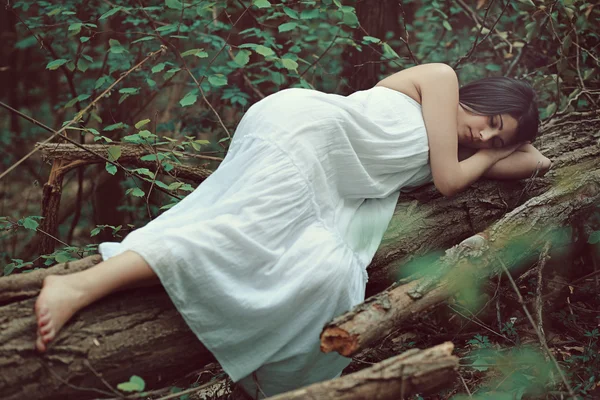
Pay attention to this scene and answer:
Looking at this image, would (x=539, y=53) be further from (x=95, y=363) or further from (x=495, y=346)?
(x=95, y=363)

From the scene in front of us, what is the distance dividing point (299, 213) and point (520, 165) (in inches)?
47.4

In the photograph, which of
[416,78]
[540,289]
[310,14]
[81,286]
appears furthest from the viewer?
[310,14]

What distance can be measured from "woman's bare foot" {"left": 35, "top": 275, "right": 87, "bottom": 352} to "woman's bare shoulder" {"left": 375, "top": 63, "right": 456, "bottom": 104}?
1.66 m

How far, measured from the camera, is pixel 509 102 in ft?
8.24

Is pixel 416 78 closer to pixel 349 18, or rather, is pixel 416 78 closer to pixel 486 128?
pixel 486 128

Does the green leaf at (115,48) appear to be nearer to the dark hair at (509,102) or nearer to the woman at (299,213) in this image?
the woman at (299,213)

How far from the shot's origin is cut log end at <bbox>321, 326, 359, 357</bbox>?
5.34ft

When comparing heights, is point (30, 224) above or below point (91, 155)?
below

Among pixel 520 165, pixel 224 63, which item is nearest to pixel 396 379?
pixel 520 165

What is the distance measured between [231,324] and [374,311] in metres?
0.49

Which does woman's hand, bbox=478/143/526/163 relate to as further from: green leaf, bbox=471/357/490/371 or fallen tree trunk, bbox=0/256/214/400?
fallen tree trunk, bbox=0/256/214/400

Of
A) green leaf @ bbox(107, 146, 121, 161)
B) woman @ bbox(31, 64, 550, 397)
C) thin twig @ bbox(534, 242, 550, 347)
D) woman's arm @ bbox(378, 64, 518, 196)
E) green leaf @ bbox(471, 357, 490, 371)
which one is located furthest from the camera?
green leaf @ bbox(107, 146, 121, 161)

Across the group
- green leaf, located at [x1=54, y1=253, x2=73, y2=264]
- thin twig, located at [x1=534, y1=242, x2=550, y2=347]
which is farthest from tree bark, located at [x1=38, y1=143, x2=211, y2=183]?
thin twig, located at [x1=534, y1=242, x2=550, y2=347]

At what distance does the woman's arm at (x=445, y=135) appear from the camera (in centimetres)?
245
